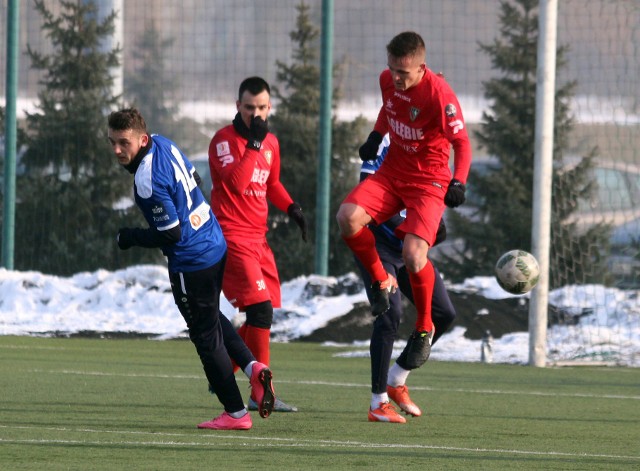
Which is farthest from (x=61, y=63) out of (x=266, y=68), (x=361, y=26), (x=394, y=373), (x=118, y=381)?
(x=394, y=373)

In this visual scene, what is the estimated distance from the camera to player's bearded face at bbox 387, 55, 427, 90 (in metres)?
7.34

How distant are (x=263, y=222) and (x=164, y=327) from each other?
6211mm

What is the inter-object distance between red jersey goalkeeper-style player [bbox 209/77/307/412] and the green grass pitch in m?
0.62

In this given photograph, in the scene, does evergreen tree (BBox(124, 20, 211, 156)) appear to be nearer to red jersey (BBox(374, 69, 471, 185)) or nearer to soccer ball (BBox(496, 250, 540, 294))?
soccer ball (BBox(496, 250, 540, 294))

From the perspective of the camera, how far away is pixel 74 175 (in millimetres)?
17891

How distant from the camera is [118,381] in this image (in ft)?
31.7

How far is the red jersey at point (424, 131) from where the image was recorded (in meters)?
7.44

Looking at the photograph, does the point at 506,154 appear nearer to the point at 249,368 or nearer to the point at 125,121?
the point at 249,368

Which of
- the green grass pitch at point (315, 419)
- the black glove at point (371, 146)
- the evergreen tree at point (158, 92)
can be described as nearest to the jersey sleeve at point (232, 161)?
the black glove at point (371, 146)

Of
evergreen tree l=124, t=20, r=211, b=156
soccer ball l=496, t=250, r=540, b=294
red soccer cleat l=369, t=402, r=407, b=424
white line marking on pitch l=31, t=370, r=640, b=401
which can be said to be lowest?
white line marking on pitch l=31, t=370, r=640, b=401

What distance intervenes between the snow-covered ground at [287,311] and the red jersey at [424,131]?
16.5ft

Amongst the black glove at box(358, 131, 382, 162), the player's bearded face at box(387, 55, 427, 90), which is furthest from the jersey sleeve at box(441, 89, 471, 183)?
the black glove at box(358, 131, 382, 162)

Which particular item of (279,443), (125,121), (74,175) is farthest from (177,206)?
(74,175)

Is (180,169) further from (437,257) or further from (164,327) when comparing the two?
(437,257)
